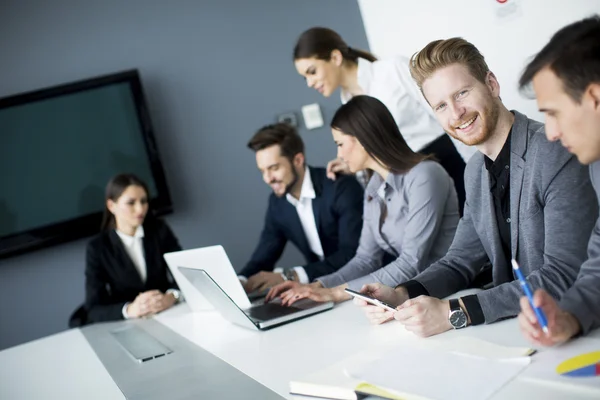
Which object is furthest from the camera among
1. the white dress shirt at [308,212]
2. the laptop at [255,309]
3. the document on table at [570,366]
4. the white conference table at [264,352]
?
the white dress shirt at [308,212]

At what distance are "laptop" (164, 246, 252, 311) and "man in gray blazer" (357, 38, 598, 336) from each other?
1.76 ft

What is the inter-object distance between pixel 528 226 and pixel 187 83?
8.84 feet

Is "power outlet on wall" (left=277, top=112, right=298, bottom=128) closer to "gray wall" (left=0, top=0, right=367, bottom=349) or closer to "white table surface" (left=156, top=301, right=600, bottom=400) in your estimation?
"gray wall" (left=0, top=0, right=367, bottom=349)

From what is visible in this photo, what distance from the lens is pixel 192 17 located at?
394cm

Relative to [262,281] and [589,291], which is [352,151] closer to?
[262,281]

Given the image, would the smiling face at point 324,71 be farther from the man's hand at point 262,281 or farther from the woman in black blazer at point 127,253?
the woman in black blazer at point 127,253

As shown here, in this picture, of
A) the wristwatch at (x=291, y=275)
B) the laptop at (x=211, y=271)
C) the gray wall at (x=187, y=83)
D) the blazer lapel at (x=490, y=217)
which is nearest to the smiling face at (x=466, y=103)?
the blazer lapel at (x=490, y=217)

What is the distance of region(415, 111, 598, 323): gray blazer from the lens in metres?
1.51

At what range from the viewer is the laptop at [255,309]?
6.46 feet

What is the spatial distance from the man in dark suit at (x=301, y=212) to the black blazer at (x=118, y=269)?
40 centimetres

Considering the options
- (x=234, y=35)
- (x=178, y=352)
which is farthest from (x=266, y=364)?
(x=234, y=35)

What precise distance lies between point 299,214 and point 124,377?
56.4 inches

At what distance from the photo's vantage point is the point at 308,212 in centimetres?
308

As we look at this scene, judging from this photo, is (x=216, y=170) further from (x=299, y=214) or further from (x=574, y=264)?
(x=574, y=264)
